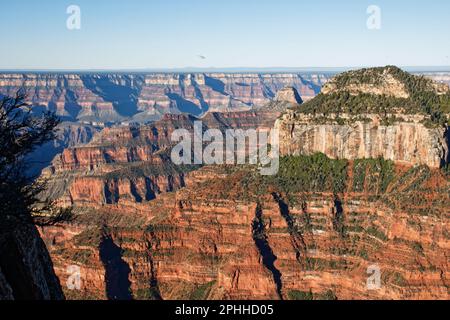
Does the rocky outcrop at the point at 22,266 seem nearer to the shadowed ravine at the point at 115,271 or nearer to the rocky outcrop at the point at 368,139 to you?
the shadowed ravine at the point at 115,271

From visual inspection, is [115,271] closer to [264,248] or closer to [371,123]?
[264,248]

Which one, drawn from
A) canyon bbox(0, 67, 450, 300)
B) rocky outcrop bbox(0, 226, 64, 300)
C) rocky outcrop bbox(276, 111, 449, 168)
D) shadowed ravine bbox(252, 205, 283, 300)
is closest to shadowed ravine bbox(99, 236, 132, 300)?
canyon bbox(0, 67, 450, 300)

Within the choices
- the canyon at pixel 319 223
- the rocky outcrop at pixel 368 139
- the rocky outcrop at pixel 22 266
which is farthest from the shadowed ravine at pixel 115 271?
→ the rocky outcrop at pixel 22 266

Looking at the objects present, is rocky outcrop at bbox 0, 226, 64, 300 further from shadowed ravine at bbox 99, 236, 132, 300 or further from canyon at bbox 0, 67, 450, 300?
shadowed ravine at bbox 99, 236, 132, 300
